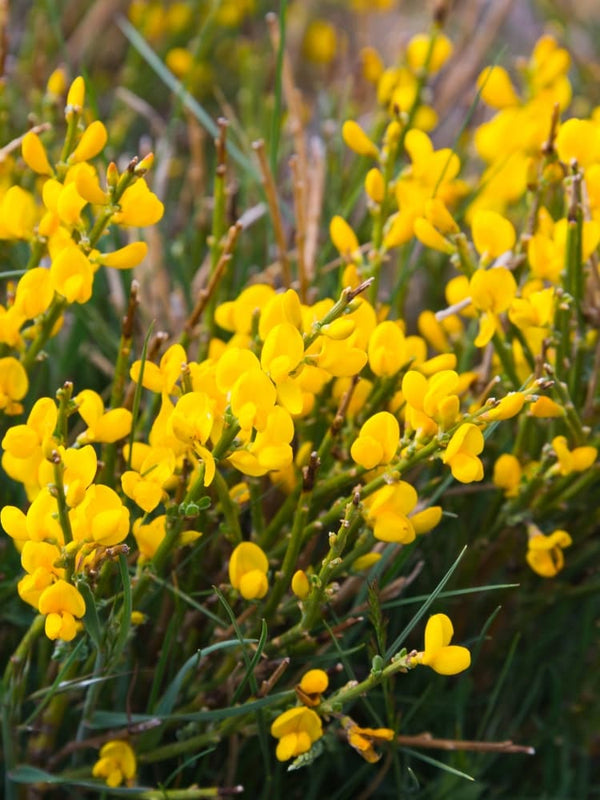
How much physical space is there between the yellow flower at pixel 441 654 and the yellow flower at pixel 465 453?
10 centimetres

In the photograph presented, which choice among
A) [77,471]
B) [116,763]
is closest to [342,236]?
[77,471]

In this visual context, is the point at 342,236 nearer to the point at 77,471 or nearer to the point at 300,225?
the point at 300,225

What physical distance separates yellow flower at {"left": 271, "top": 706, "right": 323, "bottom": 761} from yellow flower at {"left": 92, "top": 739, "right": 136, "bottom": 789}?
0.14 m

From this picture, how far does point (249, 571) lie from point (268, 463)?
5.4 inches

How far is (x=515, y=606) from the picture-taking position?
102cm

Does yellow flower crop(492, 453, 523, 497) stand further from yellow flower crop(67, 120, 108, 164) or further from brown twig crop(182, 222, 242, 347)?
yellow flower crop(67, 120, 108, 164)

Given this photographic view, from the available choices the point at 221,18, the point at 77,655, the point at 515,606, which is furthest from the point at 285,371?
the point at 221,18

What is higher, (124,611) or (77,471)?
(77,471)

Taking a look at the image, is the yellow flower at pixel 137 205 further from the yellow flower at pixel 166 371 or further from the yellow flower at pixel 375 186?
the yellow flower at pixel 375 186

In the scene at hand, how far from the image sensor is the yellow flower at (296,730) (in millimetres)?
676

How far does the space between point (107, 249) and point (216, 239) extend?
0.19 metres

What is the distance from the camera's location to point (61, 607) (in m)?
0.61

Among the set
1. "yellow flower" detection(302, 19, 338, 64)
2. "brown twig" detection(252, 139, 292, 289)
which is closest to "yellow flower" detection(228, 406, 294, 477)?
"brown twig" detection(252, 139, 292, 289)

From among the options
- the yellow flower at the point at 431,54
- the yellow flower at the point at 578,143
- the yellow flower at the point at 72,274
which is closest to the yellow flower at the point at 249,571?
the yellow flower at the point at 72,274
